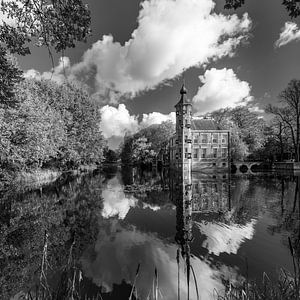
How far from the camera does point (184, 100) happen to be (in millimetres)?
49281

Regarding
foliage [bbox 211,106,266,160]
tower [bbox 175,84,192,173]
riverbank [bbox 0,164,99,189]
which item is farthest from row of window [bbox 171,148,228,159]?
riverbank [bbox 0,164,99,189]

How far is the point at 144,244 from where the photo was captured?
30.1 ft

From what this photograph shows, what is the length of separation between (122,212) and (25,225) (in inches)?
230

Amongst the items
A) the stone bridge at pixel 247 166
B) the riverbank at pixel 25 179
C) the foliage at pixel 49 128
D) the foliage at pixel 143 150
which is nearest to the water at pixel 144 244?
the riverbank at pixel 25 179

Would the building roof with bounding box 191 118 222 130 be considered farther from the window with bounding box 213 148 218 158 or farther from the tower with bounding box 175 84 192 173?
the tower with bounding box 175 84 192 173

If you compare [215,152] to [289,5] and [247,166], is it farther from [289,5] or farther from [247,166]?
[289,5]

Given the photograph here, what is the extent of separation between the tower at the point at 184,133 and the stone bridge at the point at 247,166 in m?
17.0

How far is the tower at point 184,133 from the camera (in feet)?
155

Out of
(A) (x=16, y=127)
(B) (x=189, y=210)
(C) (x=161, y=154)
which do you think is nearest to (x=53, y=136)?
(A) (x=16, y=127)

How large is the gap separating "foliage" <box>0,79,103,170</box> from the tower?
20.4m

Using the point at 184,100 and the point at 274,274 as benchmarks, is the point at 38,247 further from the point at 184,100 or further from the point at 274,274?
the point at 184,100

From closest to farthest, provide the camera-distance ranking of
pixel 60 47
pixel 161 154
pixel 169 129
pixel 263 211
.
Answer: pixel 60 47
pixel 263 211
pixel 169 129
pixel 161 154

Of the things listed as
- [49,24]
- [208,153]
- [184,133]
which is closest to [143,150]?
[208,153]

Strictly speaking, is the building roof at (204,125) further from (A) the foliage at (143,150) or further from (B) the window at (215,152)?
(A) the foliage at (143,150)
